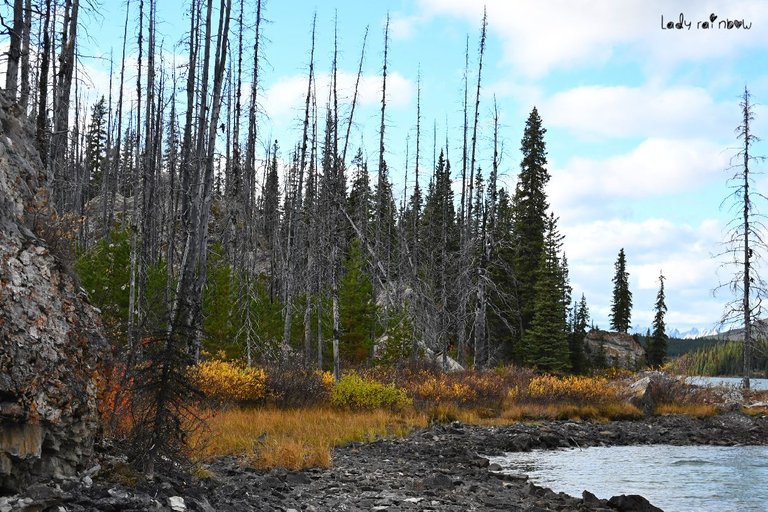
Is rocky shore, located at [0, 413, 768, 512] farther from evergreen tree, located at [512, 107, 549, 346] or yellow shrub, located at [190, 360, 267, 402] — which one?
evergreen tree, located at [512, 107, 549, 346]

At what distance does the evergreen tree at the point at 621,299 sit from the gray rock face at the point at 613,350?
9954 millimetres

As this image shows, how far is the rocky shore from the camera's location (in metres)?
4.97

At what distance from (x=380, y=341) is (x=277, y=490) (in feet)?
62.9

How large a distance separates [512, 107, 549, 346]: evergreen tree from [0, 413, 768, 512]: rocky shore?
23.4 m

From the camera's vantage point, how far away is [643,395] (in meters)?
23.0

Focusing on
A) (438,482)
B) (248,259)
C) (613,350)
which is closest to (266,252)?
(248,259)

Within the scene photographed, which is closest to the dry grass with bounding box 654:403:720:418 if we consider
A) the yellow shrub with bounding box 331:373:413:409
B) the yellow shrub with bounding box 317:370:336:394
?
the yellow shrub with bounding box 331:373:413:409

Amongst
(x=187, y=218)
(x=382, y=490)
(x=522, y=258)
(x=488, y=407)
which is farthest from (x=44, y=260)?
(x=522, y=258)

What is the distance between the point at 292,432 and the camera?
12.0 m

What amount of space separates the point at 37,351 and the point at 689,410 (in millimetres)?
23892

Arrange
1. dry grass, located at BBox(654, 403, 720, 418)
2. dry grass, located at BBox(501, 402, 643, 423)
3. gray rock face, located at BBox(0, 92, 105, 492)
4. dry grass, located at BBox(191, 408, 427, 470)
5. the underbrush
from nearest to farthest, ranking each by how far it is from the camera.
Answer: gray rock face, located at BBox(0, 92, 105, 492)
dry grass, located at BBox(191, 408, 427, 470)
the underbrush
dry grass, located at BBox(501, 402, 643, 423)
dry grass, located at BBox(654, 403, 720, 418)

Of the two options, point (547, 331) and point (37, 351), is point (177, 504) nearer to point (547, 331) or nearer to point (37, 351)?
point (37, 351)

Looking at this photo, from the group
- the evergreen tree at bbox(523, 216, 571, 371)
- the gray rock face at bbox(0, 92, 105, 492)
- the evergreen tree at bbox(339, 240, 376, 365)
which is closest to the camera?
the gray rock face at bbox(0, 92, 105, 492)

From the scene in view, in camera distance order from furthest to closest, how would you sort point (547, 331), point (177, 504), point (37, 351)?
1. point (547, 331)
2. point (177, 504)
3. point (37, 351)
